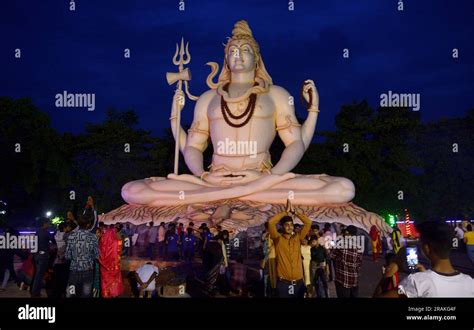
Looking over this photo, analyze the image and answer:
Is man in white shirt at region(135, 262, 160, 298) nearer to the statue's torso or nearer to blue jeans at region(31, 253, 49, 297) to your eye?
blue jeans at region(31, 253, 49, 297)

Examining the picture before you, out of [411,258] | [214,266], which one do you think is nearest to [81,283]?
[214,266]

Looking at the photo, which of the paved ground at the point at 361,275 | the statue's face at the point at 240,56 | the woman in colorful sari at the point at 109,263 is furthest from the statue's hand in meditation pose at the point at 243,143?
the woman in colorful sari at the point at 109,263

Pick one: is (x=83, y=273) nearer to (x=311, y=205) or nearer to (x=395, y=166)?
(x=311, y=205)

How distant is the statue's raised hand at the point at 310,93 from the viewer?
48.6 ft

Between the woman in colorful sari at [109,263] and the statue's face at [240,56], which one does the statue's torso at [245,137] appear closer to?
the statue's face at [240,56]

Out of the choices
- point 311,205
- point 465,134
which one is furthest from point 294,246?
point 465,134

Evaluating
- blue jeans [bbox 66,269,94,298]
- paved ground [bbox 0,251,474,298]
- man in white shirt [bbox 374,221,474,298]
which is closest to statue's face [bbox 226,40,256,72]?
paved ground [bbox 0,251,474,298]

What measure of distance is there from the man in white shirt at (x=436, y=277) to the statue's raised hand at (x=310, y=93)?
36.2 ft

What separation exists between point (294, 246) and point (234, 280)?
2.53 m

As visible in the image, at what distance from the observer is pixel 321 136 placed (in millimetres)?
25859

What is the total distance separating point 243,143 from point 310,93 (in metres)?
2.15

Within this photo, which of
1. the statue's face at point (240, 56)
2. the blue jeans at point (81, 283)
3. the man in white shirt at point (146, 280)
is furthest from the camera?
the statue's face at point (240, 56)

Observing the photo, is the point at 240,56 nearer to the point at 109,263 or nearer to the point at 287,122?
the point at 287,122

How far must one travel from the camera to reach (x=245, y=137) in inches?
576
